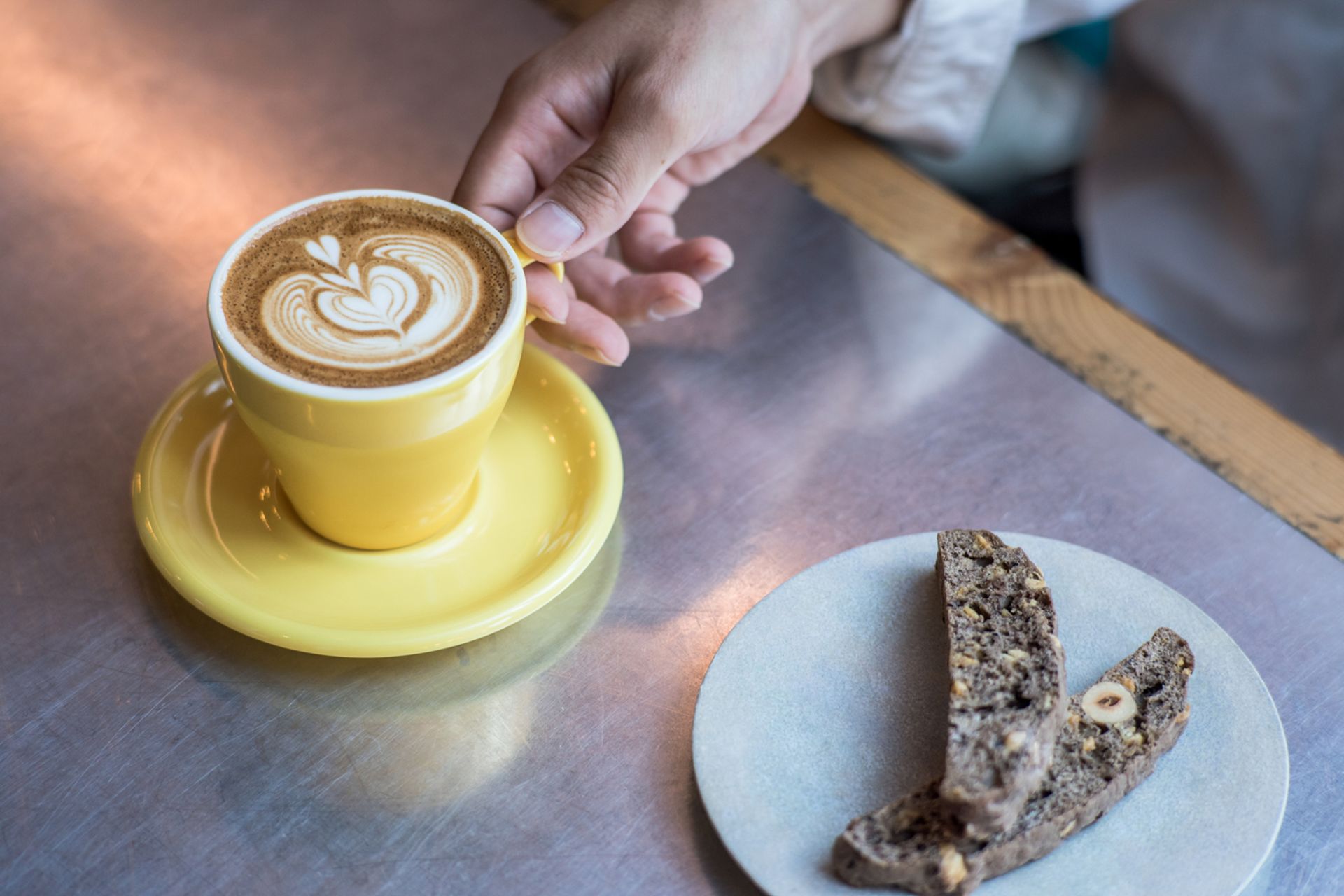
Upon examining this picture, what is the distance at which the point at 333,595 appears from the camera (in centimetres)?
79

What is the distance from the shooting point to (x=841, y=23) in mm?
1178

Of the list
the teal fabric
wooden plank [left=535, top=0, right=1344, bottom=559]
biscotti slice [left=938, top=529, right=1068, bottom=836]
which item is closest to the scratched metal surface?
wooden plank [left=535, top=0, right=1344, bottom=559]

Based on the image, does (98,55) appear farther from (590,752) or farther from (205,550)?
(590,752)

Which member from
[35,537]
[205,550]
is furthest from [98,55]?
[205,550]

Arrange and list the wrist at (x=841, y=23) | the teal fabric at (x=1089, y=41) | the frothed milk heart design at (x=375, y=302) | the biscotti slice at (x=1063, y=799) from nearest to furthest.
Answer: the biscotti slice at (x=1063, y=799) → the frothed milk heart design at (x=375, y=302) → the wrist at (x=841, y=23) → the teal fabric at (x=1089, y=41)

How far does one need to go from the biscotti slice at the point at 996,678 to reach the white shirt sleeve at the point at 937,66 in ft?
2.11

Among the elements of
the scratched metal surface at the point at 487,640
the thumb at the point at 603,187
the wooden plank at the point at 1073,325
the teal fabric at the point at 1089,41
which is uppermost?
the thumb at the point at 603,187

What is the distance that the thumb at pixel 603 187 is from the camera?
33.4 inches

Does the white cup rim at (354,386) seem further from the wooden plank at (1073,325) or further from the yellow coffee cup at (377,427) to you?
the wooden plank at (1073,325)

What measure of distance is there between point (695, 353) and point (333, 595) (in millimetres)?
421

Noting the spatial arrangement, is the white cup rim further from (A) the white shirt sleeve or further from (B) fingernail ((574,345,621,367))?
(A) the white shirt sleeve

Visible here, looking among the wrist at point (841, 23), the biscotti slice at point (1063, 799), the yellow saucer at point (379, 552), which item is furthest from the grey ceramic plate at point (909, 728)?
the wrist at point (841, 23)

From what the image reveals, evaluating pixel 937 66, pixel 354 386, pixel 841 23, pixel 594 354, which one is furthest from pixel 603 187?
pixel 937 66

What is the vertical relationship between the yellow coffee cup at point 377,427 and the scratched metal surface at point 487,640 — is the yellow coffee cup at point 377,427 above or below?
above
